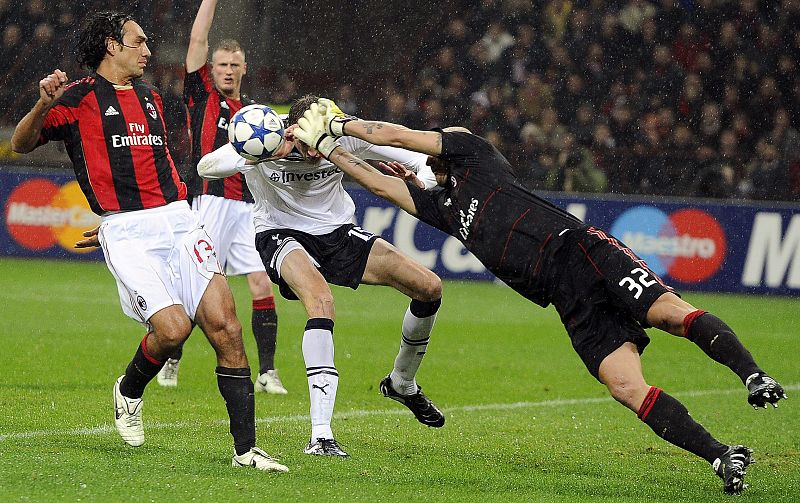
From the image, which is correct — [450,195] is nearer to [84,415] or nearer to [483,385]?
[84,415]

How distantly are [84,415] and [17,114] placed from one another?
12608 millimetres

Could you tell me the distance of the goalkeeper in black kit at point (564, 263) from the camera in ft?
18.1

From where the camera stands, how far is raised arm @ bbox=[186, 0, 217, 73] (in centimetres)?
804

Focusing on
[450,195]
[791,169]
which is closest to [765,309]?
[791,169]

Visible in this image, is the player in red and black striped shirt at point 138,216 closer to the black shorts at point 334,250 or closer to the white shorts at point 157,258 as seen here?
the white shorts at point 157,258

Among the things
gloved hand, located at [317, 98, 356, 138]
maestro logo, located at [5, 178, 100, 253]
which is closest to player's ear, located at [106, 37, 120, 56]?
gloved hand, located at [317, 98, 356, 138]

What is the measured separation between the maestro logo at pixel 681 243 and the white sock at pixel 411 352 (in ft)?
29.5

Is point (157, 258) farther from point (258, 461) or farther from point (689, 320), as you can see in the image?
point (689, 320)

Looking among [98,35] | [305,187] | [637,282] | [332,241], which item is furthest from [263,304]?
[637,282]

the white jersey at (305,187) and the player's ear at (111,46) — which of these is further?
the white jersey at (305,187)

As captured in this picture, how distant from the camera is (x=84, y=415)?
727 centimetres

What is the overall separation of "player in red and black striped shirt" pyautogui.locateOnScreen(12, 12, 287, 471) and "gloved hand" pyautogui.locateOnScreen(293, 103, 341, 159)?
0.74m

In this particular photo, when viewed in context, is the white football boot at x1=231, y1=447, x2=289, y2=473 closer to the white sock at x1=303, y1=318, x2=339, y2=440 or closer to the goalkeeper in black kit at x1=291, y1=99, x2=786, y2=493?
the white sock at x1=303, y1=318, x2=339, y2=440

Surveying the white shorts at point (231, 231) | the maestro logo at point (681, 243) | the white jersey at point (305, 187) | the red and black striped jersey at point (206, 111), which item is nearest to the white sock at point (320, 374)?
the white jersey at point (305, 187)
